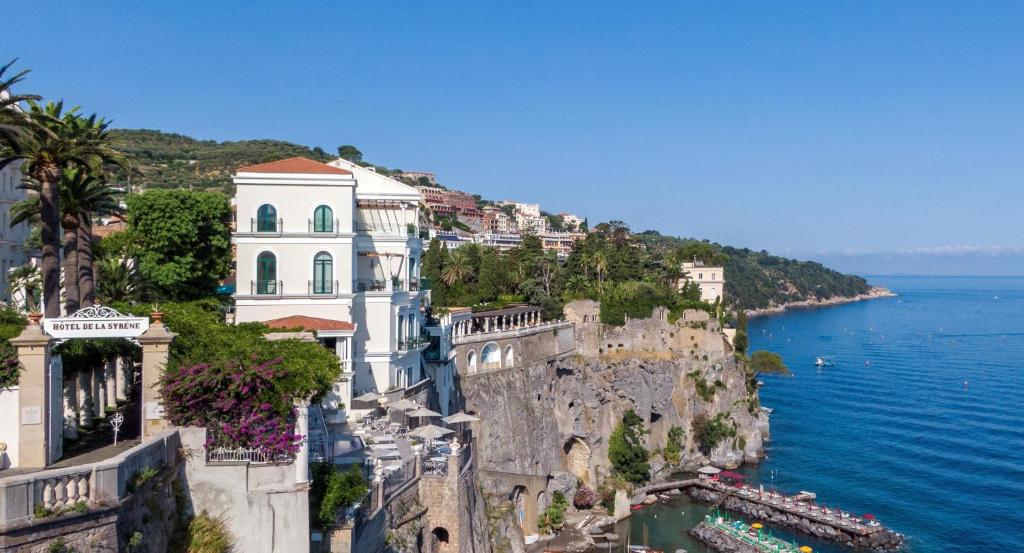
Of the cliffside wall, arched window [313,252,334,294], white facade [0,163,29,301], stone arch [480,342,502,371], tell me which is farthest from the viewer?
stone arch [480,342,502,371]

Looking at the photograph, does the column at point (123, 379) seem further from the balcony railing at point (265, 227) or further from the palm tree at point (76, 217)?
the balcony railing at point (265, 227)

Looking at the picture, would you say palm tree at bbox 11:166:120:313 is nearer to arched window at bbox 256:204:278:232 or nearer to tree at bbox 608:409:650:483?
arched window at bbox 256:204:278:232

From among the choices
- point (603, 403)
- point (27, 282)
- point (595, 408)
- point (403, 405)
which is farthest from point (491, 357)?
point (27, 282)

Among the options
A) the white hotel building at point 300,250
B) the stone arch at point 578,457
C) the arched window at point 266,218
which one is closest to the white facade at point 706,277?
the stone arch at point 578,457

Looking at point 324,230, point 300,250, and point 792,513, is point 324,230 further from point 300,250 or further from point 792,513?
point 792,513

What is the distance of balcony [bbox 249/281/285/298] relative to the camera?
3144cm

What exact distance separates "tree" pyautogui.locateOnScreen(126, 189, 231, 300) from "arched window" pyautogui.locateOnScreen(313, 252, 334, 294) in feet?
18.3

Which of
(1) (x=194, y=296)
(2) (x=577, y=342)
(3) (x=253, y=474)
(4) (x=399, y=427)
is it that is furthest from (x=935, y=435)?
(3) (x=253, y=474)

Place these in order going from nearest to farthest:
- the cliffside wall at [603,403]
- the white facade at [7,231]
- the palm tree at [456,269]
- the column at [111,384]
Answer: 1. the column at [111,384]
2. the white facade at [7,231]
3. the cliffside wall at [603,403]
4. the palm tree at [456,269]

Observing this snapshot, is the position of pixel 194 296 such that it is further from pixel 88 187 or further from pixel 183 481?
pixel 183 481

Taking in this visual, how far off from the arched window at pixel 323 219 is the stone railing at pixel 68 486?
1848 centimetres

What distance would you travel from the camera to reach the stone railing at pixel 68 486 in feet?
35.6

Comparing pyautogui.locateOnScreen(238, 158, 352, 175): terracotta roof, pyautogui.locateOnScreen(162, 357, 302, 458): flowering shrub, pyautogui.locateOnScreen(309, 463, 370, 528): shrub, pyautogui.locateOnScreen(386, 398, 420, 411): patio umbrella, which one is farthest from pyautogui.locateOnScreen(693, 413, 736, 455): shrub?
pyautogui.locateOnScreen(162, 357, 302, 458): flowering shrub

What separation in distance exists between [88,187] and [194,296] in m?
8.97
